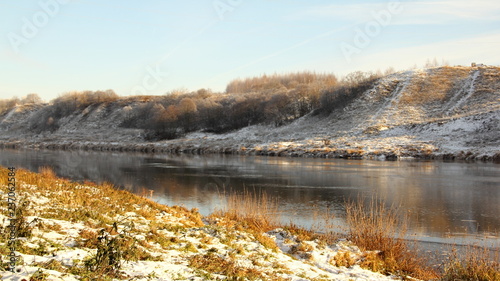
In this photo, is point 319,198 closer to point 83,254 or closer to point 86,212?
point 86,212

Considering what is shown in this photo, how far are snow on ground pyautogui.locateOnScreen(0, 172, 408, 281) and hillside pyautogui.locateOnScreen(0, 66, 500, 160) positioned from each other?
3749 cm

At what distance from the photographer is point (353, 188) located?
23984 mm

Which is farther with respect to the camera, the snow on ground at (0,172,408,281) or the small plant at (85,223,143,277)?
the snow on ground at (0,172,408,281)

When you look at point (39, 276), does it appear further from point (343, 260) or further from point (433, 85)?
point (433, 85)

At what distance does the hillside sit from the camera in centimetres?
4997

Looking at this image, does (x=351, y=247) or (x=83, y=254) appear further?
(x=351, y=247)

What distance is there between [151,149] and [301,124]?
26.4 m

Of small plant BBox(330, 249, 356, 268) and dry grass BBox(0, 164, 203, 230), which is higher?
dry grass BBox(0, 164, 203, 230)

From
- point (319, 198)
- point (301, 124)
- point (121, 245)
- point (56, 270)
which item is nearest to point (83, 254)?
point (121, 245)

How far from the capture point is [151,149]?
218 feet

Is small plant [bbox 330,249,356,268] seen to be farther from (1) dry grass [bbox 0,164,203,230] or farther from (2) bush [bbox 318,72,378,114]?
(2) bush [bbox 318,72,378,114]

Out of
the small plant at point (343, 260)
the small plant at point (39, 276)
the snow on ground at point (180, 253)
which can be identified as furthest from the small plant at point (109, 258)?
the small plant at point (343, 260)

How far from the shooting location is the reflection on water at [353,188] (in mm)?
16433

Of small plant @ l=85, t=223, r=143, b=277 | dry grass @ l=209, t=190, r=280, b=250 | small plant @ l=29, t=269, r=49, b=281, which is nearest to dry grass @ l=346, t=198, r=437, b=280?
dry grass @ l=209, t=190, r=280, b=250
